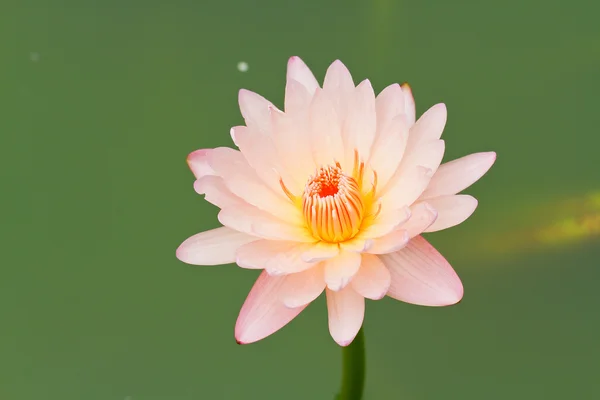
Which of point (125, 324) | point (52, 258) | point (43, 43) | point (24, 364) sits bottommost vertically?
point (24, 364)

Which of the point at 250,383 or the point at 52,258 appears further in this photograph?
the point at 52,258

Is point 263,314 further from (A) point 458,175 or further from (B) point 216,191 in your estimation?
(A) point 458,175

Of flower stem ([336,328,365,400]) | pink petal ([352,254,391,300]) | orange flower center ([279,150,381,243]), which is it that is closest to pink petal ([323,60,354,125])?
orange flower center ([279,150,381,243])

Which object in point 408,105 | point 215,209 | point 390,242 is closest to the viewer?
point 390,242

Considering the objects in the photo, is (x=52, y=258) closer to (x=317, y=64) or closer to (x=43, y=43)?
(x=43, y=43)

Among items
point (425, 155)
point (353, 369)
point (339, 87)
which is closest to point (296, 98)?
point (339, 87)

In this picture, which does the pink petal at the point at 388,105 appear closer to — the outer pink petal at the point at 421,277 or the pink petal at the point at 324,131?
the pink petal at the point at 324,131

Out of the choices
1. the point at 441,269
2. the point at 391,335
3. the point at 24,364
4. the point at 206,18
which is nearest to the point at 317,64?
the point at 206,18
